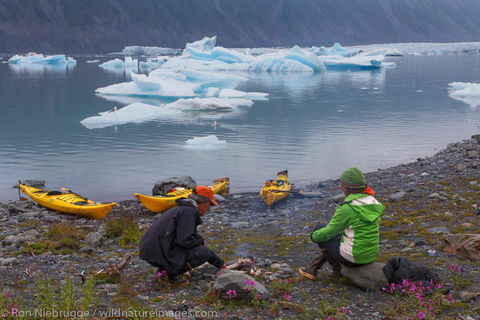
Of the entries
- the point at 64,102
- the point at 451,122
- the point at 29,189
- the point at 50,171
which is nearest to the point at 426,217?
the point at 29,189

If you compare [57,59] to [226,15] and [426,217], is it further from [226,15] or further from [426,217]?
[226,15]

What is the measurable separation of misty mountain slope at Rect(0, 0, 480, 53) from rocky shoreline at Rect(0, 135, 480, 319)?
115 m

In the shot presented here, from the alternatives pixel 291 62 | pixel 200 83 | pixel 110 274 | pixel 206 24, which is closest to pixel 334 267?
pixel 110 274

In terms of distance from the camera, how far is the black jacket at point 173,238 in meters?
4.71

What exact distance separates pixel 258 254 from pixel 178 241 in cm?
189

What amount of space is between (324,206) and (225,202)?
2.20 m

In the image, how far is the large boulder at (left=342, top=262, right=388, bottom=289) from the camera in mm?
4590

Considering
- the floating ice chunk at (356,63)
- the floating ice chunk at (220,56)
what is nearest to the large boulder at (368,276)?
the floating ice chunk at (220,56)

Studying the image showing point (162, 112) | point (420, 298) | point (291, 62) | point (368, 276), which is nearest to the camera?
point (420, 298)

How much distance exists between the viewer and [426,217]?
7.27 meters

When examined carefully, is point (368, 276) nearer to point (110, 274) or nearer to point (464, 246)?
point (464, 246)

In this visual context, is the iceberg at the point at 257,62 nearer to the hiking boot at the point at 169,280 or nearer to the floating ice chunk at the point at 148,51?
the hiking boot at the point at 169,280

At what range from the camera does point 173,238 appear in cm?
478

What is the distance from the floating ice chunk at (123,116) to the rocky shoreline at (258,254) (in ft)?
38.9
